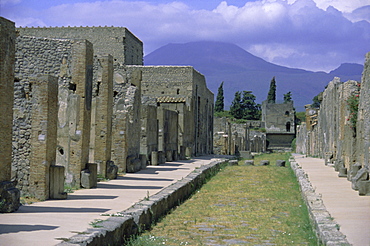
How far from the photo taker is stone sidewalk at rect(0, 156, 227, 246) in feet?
17.8

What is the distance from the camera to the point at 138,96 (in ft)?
55.4

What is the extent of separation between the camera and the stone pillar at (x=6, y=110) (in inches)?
295

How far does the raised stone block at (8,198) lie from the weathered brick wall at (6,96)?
0.18 meters

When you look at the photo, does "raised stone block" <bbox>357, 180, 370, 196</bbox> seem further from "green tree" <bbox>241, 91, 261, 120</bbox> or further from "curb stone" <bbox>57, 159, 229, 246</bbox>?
"green tree" <bbox>241, 91, 261, 120</bbox>

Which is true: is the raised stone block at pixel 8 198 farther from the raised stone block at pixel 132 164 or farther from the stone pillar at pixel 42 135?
the raised stone block at pixel 132 164

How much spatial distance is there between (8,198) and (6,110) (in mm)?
1297

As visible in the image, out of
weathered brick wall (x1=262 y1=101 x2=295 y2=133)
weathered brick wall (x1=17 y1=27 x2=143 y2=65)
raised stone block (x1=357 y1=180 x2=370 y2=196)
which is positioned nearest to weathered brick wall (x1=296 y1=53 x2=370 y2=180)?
raised stone block (x1=357 y1=180 x2=370 y2=196)

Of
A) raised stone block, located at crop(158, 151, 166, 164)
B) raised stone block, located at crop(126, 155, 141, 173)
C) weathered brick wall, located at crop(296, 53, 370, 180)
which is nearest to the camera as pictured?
weathered brick wall, located at crop(296, 53, 370, 180)

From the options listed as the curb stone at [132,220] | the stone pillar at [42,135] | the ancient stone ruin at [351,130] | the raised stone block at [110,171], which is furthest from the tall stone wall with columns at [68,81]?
the ancient stone ruin at [351,130]

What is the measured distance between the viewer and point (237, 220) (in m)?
8.45

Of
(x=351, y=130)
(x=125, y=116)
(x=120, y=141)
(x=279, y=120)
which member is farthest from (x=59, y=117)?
(x=279, y=120)

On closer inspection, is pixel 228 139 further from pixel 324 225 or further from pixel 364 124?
pixel 324 225

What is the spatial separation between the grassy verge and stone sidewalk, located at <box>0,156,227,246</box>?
2.35 ft

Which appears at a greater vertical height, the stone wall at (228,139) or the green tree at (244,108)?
the green tree at (244,108)
